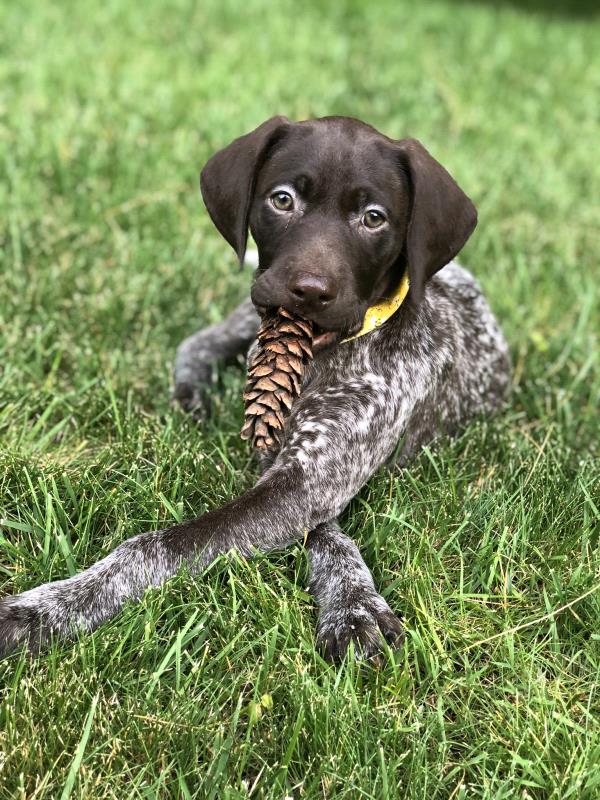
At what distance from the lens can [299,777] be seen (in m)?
2.87

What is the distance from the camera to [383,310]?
13.3ft

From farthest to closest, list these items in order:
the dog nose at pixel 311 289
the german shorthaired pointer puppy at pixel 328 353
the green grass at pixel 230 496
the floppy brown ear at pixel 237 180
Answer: the floppy brown ear at pixel 237 180 → the dog nose at pixel 311 289 → the german shorthaired pointer puppy at pixel 328 353 → the green grass at pixel 230 496

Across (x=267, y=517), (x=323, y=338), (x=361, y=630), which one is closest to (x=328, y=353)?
(x=323, y=338)

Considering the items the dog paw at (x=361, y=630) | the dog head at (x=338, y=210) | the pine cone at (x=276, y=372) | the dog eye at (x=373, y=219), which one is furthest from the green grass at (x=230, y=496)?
the dog eye at (x=373, y=219)

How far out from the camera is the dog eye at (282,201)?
12.5ft

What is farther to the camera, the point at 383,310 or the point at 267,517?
the point at 383,310

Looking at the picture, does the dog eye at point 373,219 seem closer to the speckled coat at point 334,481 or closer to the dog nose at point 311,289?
the dog nose at point 311,289

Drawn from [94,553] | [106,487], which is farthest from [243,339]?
[94,553]

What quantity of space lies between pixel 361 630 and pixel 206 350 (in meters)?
2.15

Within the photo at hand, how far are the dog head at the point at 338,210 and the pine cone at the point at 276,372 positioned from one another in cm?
10

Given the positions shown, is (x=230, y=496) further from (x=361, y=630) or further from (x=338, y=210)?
(x=338, y=210)

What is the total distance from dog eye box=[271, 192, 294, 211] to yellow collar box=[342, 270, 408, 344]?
502 mm

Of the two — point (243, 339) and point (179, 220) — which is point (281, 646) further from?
point (179, 220)

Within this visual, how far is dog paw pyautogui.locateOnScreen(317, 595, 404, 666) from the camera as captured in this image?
10.8 feet
